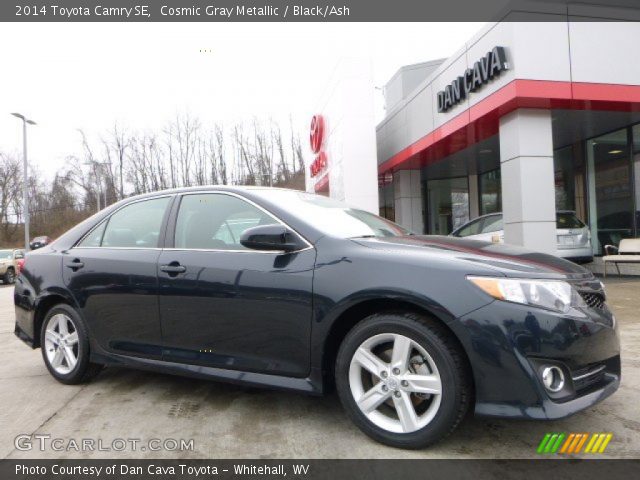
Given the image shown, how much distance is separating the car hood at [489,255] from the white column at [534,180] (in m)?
6.19

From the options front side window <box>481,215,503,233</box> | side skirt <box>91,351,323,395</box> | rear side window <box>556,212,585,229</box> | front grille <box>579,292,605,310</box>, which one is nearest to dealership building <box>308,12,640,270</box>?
front side window <box>481,215,503,233</box>

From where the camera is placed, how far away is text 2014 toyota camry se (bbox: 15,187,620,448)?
231 cm

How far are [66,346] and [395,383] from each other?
278cm

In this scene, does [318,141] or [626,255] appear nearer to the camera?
[626,255]

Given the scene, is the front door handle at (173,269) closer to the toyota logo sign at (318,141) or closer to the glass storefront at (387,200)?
the toyota logo sign at (318,141)

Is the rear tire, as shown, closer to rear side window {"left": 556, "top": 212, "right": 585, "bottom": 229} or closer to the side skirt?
the side skirt

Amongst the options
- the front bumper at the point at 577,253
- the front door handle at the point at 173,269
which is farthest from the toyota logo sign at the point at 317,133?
the front door handle at the point at 173,269

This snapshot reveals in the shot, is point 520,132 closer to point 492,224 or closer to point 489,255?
point 492,224

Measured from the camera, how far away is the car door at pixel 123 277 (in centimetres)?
332

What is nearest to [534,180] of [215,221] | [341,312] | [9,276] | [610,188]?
[610,188]

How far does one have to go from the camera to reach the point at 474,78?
31.4ft

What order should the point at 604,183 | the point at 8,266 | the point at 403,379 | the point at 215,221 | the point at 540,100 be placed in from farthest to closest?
the point at 8,266, the point at 604,183, the point at 540,100, the point at 215,221, the point at 403,379

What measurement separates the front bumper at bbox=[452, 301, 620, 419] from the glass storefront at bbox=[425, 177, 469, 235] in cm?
1721

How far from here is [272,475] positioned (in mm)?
2342
